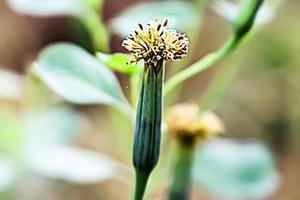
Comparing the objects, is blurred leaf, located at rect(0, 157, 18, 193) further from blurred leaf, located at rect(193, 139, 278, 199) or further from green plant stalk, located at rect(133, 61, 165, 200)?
green plant stalk, located at rect(133, 61, 165, 200)

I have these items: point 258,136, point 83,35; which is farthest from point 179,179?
point 258,136

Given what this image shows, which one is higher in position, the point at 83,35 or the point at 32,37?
the point at 32,37

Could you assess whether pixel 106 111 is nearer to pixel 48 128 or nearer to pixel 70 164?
pixel 48 128

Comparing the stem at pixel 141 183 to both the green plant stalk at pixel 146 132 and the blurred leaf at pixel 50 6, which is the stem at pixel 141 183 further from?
the blurred leaf at pixel 50 6

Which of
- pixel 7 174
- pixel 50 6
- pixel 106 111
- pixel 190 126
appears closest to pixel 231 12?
pixel 190 126

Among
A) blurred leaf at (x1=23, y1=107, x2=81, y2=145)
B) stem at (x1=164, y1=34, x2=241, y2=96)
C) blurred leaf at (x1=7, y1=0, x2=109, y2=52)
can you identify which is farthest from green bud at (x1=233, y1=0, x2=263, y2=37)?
blurred leaf at (x1=23, y1=107, x2=81, y2=145)

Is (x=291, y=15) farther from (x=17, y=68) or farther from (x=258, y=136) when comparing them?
(x=17, y=68)
